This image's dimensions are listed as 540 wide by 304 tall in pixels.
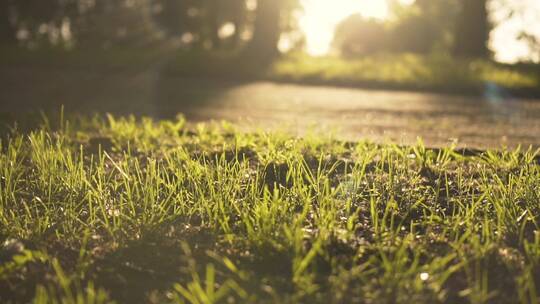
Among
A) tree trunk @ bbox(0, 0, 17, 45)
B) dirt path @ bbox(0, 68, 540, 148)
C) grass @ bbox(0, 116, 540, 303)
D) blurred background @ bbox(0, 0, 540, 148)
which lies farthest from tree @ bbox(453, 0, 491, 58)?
grass @ bbox(0, 116, 540, 303)

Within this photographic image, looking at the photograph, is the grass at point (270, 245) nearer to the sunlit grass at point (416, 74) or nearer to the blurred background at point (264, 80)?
the blurred background at point (264, 80)

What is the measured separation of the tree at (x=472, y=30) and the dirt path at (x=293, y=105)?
20.2 feet

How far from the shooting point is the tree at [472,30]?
16.6 m

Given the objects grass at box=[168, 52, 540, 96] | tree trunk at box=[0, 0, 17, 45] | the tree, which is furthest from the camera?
tree trunk at box=[0, 0, 17, 45]

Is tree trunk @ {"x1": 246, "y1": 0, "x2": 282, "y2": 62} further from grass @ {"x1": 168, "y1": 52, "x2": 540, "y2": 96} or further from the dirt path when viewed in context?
the dirt path

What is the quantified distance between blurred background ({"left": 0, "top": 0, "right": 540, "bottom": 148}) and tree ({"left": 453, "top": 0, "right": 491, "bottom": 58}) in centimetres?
2

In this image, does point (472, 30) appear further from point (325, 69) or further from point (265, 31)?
point (265, 31)

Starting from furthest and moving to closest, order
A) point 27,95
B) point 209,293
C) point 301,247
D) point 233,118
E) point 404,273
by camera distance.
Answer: point 27,95, point 233,118, point 301,247, point 404,273, point 209,293

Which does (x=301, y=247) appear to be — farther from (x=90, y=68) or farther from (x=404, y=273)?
(x=90, y=68)

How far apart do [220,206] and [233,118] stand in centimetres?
500

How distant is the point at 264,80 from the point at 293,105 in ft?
12.4

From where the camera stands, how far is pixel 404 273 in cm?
242

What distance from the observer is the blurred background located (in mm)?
7797

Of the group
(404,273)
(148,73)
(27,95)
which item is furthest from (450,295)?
(148,73)
